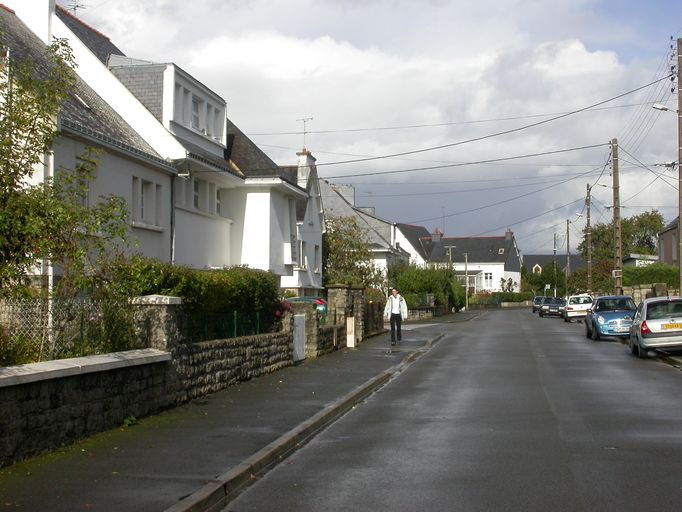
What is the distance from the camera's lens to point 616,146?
46.4 metres

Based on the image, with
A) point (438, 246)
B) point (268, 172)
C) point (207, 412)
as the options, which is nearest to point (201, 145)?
point (268, 172)

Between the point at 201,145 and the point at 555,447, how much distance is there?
76.0 feet

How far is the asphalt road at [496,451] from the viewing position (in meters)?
7.77

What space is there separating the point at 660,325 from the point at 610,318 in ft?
34.9

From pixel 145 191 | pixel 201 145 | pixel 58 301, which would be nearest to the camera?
pixel 58 301

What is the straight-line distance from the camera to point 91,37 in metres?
30.7

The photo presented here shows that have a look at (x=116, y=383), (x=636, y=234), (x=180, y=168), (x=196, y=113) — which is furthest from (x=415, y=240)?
(x=116, y=383)

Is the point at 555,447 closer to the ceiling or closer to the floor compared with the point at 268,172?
closer to the floor

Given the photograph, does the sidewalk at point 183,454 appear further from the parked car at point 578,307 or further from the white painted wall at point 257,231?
Result: the parked car at point 578,307

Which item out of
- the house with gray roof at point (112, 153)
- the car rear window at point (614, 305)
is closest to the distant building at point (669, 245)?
the car rear window at point (614, 305)

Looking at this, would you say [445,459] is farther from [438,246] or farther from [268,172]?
[438,246]

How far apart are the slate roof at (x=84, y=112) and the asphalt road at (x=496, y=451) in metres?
9.67

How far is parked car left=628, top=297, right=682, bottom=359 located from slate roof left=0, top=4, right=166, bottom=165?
13.6 m

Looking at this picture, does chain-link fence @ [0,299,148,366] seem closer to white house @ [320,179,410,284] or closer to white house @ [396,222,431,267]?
white house @ [320,179,410,284]
